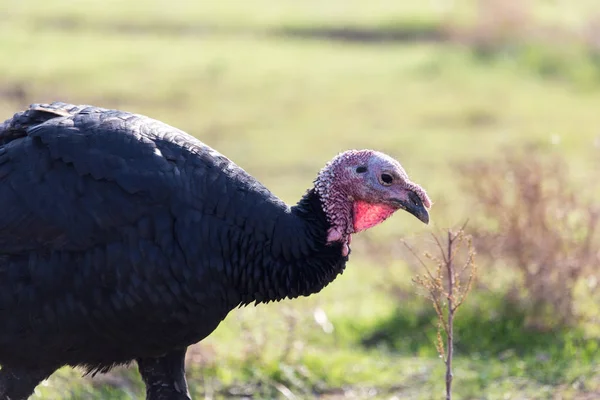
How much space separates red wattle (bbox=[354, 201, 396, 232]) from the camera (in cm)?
552

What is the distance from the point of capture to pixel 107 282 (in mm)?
5168

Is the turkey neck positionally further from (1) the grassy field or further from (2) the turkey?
(1) the grassy field

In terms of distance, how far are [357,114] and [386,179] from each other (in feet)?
36.5

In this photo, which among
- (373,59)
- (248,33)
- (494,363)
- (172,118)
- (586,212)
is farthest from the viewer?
(248,33)

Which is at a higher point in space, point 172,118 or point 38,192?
point 172,118

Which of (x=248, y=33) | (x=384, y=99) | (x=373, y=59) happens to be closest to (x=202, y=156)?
(x=384, y=99)

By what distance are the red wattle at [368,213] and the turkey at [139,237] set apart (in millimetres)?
10

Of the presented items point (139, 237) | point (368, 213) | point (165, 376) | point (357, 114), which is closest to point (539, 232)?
point (368, 213)

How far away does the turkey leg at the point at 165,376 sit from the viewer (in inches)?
223

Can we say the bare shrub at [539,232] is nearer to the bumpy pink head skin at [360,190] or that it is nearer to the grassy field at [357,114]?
the grassy field at [357,114]

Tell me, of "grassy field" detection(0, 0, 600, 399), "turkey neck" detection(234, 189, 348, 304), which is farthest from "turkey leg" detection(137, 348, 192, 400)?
"grassy field" detection(0, 0, 600, 399)

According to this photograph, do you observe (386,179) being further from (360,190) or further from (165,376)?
(165,376)

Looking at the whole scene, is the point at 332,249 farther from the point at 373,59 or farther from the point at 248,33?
the point at 248,33

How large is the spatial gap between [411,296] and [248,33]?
46.4ft
